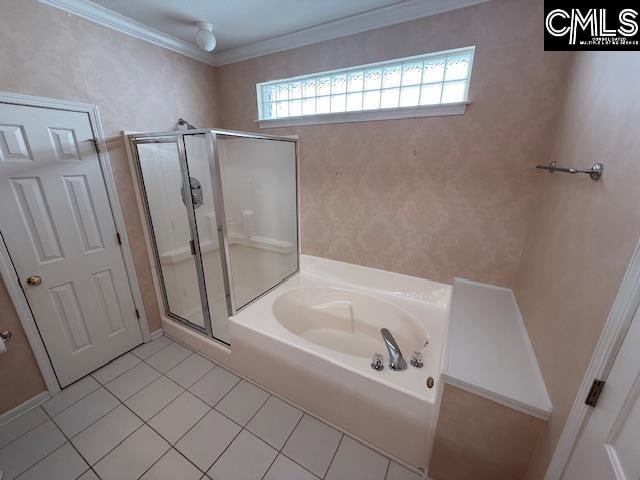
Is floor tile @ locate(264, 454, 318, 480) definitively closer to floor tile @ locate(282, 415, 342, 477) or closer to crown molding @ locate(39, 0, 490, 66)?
floor tile @ locate(282, 415, 342, 477)

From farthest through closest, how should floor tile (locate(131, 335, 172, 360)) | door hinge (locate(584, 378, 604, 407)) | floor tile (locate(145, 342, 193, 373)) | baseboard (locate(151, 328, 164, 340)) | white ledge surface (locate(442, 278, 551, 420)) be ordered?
baseboard (locate(151, 328, 164, 340)) → floor tile (locate(131, 335, 172, 360)) → floor tile (locate(145, 342, 193, 373)) → white ledge surface (locate(442, 278, 551, 420)) → door hinge (locate(584, 378, 604, 407))

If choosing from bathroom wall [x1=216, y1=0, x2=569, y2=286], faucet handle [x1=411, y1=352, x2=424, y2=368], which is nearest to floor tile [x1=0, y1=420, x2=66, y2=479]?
faucet handle [x1=411, y1=352, x2=424, y2=368]

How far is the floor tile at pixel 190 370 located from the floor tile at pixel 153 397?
0.04m

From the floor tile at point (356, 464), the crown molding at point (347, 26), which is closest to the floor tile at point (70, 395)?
the floor tile at point (356, 464)

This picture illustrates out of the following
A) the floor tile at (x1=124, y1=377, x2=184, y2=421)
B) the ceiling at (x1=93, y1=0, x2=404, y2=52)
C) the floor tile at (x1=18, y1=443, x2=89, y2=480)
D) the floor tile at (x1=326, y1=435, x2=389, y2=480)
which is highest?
the ceiling at (x1=93, y1=0, x2=404, y2=52)

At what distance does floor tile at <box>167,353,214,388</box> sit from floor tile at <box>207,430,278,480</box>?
633mm

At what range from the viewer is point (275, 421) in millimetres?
1538

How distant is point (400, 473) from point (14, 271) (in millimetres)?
2503

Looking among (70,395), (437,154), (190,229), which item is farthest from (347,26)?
(70,395)

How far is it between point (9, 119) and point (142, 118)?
732 millimetres

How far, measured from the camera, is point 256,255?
2301 mm

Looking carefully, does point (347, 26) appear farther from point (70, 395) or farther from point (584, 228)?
point (70, 395)

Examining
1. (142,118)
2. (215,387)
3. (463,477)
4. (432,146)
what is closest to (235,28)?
(142,118)

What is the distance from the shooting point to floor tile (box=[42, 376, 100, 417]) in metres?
1.62
